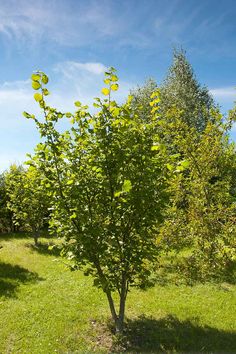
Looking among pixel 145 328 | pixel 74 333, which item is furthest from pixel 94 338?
pixel 145 328

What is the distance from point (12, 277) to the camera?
14734 mm

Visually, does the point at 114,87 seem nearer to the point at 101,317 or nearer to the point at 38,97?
the point at 38,97

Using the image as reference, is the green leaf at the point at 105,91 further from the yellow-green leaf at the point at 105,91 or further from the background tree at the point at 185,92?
the background tree at the point at 185,92

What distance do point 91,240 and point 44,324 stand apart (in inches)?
155

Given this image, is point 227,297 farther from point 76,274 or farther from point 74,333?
point 76,274

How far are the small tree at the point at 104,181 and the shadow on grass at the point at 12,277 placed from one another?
6.17 meters

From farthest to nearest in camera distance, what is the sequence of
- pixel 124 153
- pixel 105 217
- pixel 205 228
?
pixel 205 228 < pixel 105 217 < pixel 124 153

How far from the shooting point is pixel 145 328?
9.63 metres

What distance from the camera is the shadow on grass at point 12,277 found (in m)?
12.9

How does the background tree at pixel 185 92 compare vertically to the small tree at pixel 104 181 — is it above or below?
above

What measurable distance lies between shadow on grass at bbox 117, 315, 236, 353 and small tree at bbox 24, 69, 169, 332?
6.27 feet

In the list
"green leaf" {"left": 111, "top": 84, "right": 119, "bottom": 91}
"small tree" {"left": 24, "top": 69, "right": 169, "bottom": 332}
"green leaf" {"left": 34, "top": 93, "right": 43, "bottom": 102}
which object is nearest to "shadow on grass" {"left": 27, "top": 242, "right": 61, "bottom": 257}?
"small tree" {"left": 24, "top": 69, "right": 169, "bottom": 332}

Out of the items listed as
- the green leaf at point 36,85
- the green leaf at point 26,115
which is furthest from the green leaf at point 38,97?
the green leaf at point 26,115

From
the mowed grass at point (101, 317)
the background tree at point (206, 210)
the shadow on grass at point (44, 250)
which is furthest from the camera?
the shadow on grass at point (44, 250)
